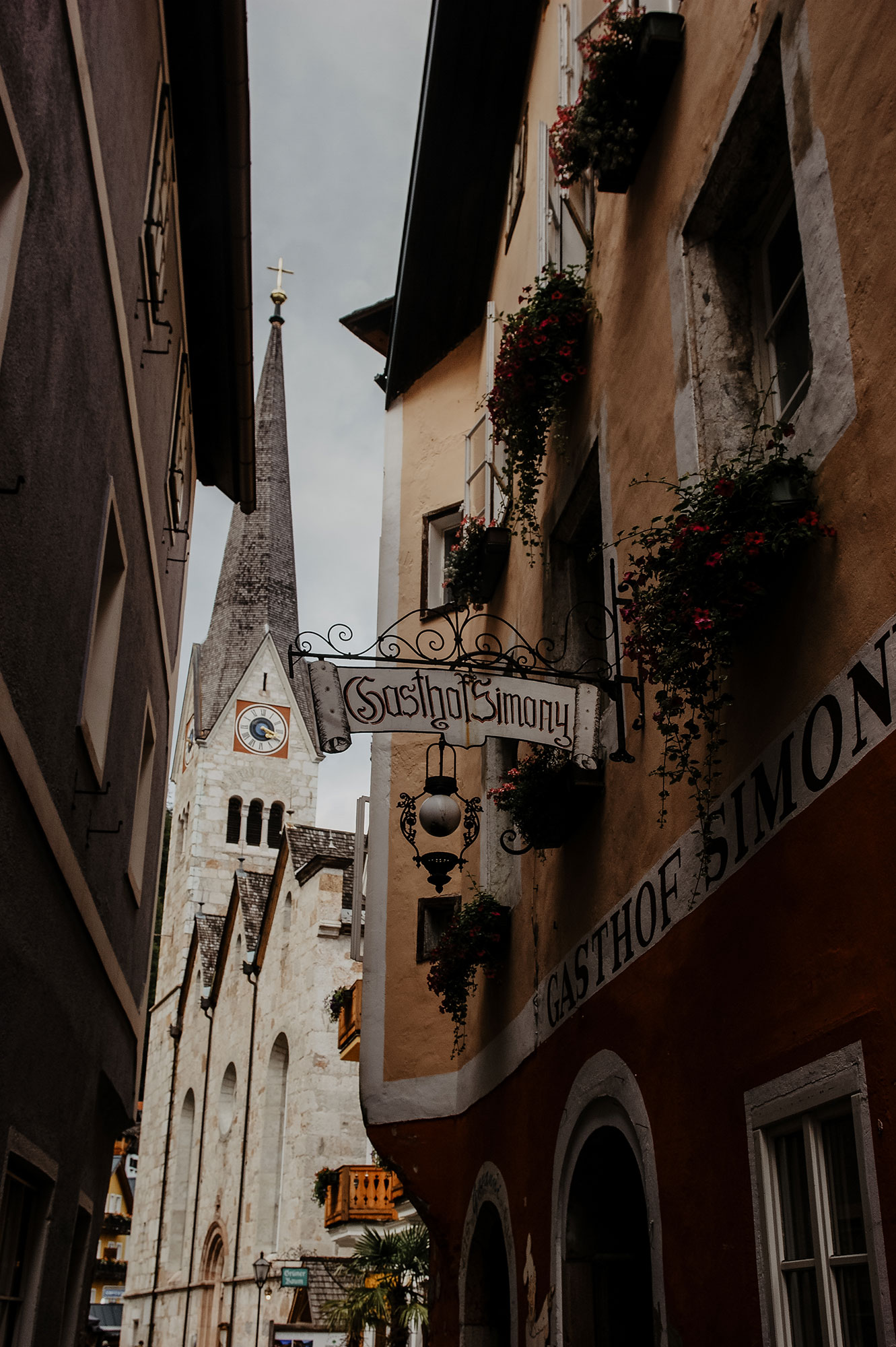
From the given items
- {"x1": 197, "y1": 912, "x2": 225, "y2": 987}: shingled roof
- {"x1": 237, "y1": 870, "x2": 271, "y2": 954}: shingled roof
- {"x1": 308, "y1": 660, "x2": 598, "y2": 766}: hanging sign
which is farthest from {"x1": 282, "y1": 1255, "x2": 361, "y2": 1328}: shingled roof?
{"x1": 308, "y1": 660, "x2": 598, "y2": 766}: hanging sign

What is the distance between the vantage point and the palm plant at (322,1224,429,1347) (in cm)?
1620

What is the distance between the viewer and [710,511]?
4.19 meters

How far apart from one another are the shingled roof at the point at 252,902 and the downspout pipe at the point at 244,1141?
63cm

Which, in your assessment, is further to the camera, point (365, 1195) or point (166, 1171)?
point (166, 1171)

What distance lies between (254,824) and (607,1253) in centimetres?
4784

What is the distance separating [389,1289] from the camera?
648 inches

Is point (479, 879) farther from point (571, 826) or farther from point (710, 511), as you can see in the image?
point (710, 511)

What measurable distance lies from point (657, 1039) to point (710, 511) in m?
2.22

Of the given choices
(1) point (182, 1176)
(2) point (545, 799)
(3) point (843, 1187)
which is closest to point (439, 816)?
(2) point (545, 799)

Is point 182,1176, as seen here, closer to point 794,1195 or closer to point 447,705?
point 447,705

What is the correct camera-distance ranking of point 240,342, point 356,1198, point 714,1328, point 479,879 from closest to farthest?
point 714,1328, point 479,879, point 240,342, point 356,1198

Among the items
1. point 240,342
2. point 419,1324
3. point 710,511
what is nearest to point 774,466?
point 710,511

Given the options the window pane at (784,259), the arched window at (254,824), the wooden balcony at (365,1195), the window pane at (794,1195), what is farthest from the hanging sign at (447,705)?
the arched window at (254,824)

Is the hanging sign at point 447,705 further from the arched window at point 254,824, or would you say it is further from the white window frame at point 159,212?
the arched window at point 254,824
